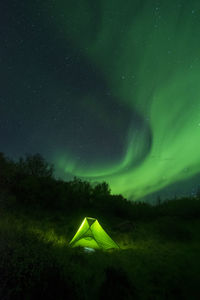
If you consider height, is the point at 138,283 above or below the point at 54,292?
below

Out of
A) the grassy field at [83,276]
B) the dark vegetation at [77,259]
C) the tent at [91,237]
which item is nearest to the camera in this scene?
the grassy field at [83,276]

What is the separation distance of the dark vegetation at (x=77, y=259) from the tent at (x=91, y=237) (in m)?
0.63

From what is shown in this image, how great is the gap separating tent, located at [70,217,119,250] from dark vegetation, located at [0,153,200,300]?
632mm

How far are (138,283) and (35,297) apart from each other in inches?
119

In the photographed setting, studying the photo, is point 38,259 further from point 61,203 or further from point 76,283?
point 61,203

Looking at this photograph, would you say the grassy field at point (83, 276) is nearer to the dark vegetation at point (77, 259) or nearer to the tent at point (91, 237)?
the dark vegetation at point (77, 259)

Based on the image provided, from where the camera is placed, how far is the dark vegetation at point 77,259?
3.28m

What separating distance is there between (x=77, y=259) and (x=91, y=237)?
308 centimetres

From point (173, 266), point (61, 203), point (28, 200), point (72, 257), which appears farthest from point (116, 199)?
point (72, 257)

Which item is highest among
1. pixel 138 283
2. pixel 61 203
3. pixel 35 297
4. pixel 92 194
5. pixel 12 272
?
pixel 92 194

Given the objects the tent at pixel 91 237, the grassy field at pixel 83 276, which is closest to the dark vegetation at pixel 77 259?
the grassy field at pixel 83 276

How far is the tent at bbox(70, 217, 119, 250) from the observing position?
26.7 ft

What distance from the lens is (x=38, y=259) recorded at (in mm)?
3865

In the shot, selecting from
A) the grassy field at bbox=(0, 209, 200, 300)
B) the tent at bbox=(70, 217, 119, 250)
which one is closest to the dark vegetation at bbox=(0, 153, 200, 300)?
the grassy field at bbox=(0, 209, 200, 300)
